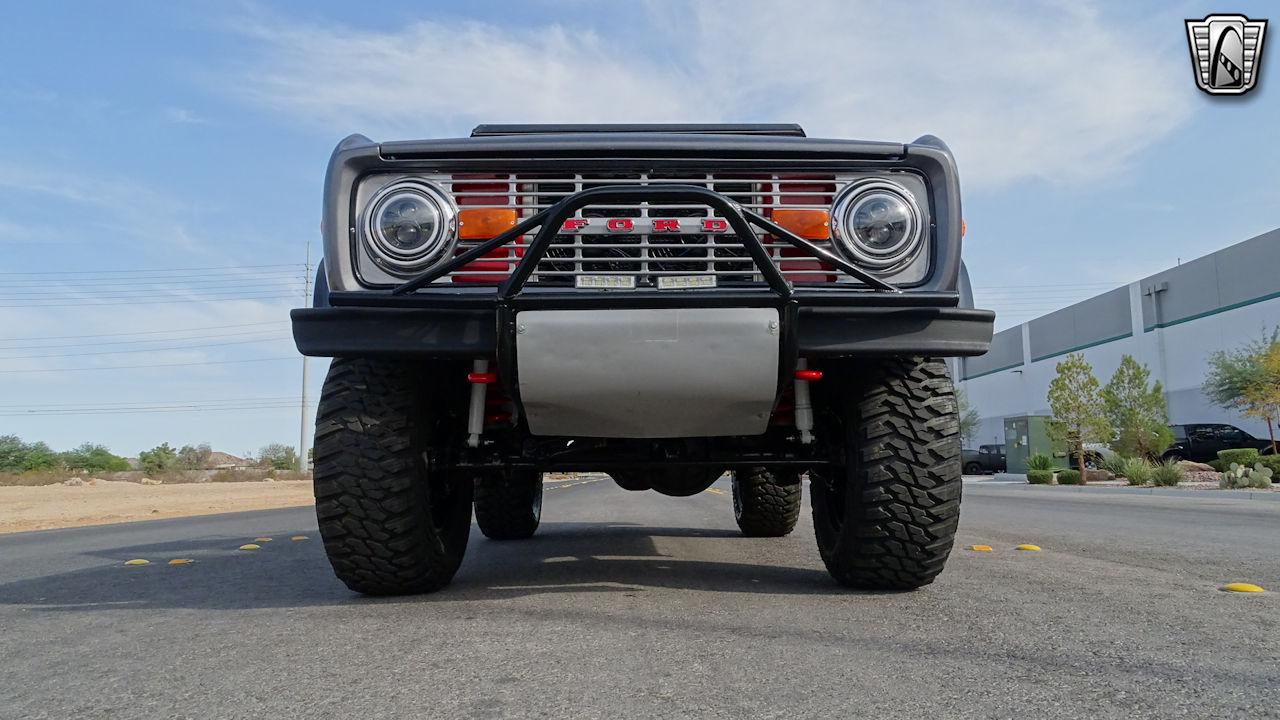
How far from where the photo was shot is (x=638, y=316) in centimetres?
274

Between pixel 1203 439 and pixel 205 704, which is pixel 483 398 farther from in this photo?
pixel 1203 439

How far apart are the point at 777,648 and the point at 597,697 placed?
2.06 feet

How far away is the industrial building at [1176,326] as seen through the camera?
104 feet

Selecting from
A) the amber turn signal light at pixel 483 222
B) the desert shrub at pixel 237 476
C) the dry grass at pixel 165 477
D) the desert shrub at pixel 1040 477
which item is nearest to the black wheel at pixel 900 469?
the amber turn signal light at pixel 483 222

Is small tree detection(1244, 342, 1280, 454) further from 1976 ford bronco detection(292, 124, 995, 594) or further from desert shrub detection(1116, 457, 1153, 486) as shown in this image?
1976 ford bronco detection(292, 124, 995, 594)

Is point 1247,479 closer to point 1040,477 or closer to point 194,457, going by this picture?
point 1040,477

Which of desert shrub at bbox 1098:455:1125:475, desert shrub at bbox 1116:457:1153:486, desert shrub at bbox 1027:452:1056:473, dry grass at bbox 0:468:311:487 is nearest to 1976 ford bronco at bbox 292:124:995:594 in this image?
desert shrub at bbox 1116:457:1153:486

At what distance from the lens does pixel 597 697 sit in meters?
1.91

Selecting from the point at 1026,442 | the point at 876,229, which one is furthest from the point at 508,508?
the point at 1026,442

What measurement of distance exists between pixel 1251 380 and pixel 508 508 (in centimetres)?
2726

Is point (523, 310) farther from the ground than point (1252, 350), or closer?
closer

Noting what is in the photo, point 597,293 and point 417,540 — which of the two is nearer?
point 597,293

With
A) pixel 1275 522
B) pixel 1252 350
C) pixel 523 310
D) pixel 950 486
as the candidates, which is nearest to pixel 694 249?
pixel 523 310

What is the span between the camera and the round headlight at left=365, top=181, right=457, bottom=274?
119 inches
